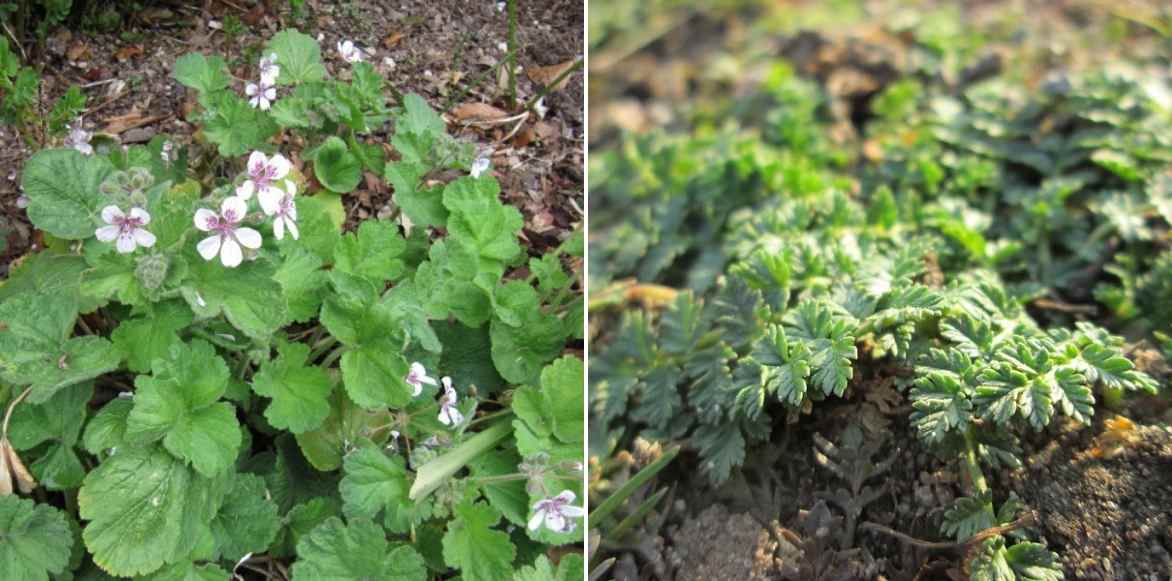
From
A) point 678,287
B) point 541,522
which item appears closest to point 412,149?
point 678,287

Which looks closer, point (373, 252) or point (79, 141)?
point (373, 252)

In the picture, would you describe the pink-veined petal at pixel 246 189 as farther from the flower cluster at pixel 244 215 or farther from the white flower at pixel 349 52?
the white flower at pixel 349 52

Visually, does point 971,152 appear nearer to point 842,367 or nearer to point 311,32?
point 842,367

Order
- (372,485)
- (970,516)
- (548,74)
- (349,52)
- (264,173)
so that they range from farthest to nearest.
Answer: (548,74) < (349,52) < (372,485) < (264,173) < (970,516)

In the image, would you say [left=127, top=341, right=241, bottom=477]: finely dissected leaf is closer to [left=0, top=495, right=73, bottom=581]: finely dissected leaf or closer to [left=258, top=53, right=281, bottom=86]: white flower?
[left=0, top=495, right=73, bottom=581]: finely dissected leaf

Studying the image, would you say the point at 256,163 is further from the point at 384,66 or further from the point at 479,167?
the point at 384,66

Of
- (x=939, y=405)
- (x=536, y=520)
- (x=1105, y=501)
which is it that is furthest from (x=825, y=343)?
(x=536, y=520)

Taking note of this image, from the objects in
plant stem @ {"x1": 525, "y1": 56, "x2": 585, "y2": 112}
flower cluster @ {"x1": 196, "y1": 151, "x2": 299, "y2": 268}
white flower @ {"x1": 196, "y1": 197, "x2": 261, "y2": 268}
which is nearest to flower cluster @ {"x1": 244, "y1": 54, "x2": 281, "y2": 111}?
flower cluster @ {"x1": 196, "y1": 151, "x2": 299, "y2": 268}
